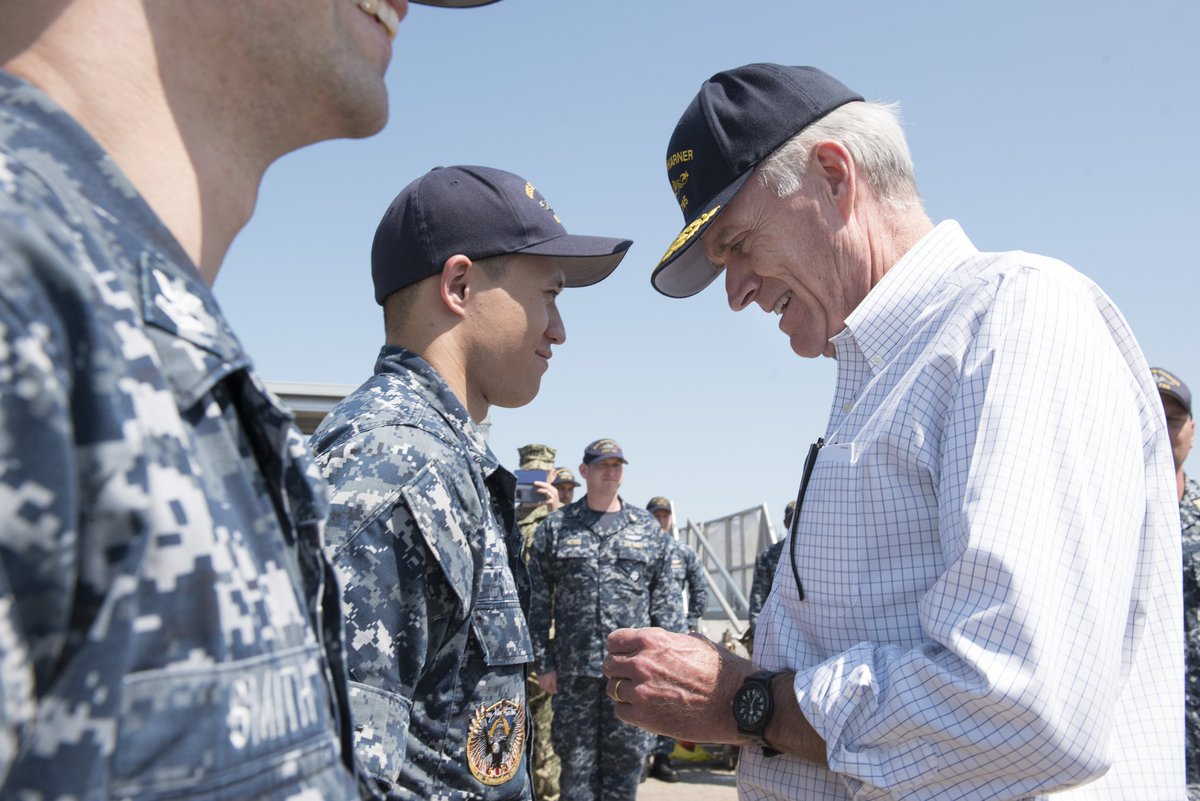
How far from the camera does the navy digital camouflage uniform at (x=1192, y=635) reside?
4.32 m

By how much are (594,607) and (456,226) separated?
238 inches

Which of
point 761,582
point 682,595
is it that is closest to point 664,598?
point 682,595

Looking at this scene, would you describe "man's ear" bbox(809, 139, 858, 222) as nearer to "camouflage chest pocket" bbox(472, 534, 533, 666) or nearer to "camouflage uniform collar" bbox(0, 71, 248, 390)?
"camouflage chest pocket" bbox(472, 534, 533, 666)

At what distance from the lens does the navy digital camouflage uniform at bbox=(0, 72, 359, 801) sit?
2.23 ft

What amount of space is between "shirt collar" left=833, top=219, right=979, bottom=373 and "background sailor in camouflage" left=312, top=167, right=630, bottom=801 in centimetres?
84

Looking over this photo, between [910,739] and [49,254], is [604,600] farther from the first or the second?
[49,254]

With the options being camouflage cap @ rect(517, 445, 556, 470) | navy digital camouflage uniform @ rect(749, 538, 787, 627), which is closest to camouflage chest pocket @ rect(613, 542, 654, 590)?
navy digital camouflage uniform @ rect(749, 538, 787, 627)

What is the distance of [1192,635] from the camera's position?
450 cm

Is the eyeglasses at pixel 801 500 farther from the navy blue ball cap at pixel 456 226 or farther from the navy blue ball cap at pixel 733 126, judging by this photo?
the navy blue ball cap at pixel 456 226

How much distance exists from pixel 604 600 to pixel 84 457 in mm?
7649

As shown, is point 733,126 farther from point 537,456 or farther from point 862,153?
point 537,456

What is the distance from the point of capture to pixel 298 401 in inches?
359

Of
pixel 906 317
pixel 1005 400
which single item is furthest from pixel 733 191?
pixel 1005 400

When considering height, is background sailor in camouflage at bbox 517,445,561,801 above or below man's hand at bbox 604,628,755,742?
below
